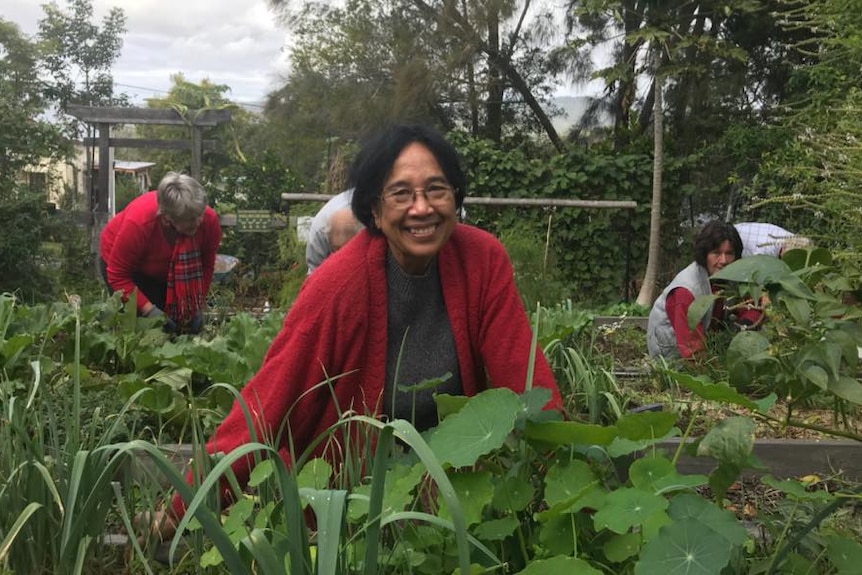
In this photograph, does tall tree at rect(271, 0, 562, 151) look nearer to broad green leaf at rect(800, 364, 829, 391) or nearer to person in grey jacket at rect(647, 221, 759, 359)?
person in grey jacket at rect(647, 221, 759, 359)

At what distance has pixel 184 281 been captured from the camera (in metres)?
4.77

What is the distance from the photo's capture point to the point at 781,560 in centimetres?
121

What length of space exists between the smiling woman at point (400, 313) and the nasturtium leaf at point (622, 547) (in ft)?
2.20

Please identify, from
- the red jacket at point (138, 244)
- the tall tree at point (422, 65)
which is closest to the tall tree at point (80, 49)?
the tall tree at point (422, 65)

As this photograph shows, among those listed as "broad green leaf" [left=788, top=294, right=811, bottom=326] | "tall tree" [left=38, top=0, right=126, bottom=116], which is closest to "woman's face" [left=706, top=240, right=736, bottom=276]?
"broad green leaf" [left=788, top=294, right=811, bottom=326]

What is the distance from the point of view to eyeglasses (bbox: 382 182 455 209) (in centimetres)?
197

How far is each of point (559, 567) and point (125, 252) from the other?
3.93m

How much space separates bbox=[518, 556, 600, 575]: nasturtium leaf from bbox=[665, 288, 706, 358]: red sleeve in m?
2.62

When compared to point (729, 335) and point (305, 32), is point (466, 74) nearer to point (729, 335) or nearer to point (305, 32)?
point (305, 32)

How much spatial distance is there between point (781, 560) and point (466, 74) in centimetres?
1335

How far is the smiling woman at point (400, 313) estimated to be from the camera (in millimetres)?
1930

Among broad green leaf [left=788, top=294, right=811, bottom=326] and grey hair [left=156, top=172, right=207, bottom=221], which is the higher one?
grey hair [left=156, top=172, right=207, bottom=221]

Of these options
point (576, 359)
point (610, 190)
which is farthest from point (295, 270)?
point (576, 359)

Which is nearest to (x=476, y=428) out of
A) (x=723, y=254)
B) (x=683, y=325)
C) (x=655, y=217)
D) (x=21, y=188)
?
(x=683, y=325)
